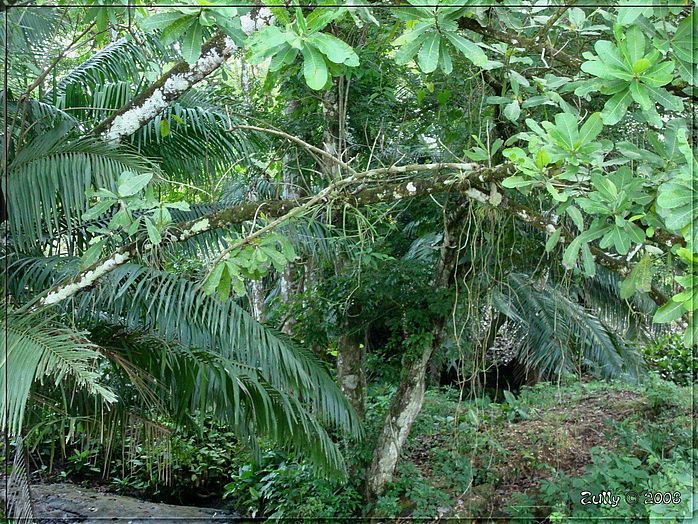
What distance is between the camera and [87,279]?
3650 millimetres

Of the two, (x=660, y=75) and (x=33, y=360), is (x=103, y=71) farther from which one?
(x=660, y=75)

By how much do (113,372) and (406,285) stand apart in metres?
2.35

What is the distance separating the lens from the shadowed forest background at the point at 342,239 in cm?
270

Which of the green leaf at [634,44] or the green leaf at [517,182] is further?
the green leaf at [517,182]

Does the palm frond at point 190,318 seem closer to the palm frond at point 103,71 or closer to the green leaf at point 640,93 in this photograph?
the palm frond at point 103,71

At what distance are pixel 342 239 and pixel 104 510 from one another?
3.71m

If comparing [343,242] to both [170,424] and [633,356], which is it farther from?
[633,356]

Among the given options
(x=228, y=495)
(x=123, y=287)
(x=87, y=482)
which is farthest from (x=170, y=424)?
(x=87, y=482)

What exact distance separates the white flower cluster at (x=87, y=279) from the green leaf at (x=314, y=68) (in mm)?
1740

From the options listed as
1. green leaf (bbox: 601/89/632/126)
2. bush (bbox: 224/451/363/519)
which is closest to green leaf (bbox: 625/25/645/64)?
green leaf (bbox: 601/89/632/126)

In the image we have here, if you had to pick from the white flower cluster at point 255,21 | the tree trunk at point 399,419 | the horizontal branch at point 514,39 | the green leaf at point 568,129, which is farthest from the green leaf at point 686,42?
the tree trunk at point 399,419

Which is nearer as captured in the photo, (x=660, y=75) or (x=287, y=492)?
(x=660, y=75)

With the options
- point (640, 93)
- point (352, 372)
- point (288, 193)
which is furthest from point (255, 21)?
point (352, 372)

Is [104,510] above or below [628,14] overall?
below
